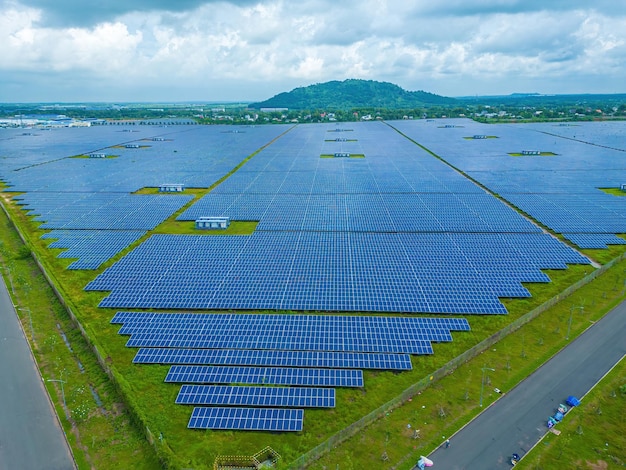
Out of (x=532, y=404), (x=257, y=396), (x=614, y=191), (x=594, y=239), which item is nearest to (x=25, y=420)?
(x=257, y=396)

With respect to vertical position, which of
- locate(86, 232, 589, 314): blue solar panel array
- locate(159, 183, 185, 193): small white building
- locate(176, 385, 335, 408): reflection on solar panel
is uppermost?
locate(159, 183, 185, 193): small white building

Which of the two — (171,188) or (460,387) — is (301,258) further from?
(171,188)

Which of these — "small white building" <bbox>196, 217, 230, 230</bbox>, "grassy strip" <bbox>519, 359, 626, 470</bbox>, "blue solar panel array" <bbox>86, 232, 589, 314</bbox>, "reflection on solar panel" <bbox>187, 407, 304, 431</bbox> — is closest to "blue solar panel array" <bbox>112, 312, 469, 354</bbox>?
"blue solar panel array" <bbox>86, 232, 589, 314</bbox>

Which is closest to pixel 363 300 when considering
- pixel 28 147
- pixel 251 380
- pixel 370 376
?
pixel 370 376

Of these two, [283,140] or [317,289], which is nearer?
[317,289]

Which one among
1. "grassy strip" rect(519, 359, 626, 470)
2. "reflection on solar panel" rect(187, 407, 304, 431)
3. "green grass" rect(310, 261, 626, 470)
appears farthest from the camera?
"reflection on solar panel" rect(187, 407, 304, 431)

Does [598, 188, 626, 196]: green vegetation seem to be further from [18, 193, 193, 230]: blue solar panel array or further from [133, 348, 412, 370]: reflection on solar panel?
[18, 193, 193, 230]: blue solar panel array

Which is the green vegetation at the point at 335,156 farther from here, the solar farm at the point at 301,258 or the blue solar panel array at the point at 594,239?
the blue solar panel array at the point at 594,239

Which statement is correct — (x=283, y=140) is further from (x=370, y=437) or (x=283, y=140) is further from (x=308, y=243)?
(x=370, y=437)
